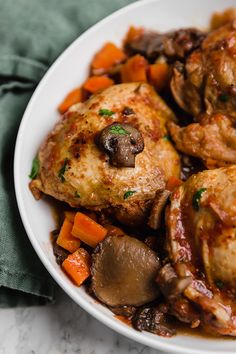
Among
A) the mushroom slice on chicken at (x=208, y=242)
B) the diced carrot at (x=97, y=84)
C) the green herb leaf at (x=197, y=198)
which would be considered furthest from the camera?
the diced carrot at (x=97, y=84)

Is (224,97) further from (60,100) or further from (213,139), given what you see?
(60,100)

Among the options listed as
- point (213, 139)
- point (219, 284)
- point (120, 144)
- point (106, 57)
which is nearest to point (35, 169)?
point (120, 144)

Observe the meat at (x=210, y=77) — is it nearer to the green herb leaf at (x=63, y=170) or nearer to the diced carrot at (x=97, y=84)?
the diced carrot at (x=97, y=84)

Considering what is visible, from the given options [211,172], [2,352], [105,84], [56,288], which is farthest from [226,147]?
[2,352]

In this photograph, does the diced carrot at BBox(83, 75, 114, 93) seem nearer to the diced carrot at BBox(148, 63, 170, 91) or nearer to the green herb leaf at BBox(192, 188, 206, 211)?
the diced carrot at BBox(148, 63, 170, 91)

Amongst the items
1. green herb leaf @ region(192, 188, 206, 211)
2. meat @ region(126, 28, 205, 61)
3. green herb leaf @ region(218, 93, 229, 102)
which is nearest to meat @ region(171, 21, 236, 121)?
green herb leaf @ region(218, 93, 229, 102)

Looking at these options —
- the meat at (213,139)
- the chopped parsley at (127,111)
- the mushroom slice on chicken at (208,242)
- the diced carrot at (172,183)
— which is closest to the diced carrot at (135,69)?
the chopped parsley at (127,111)
